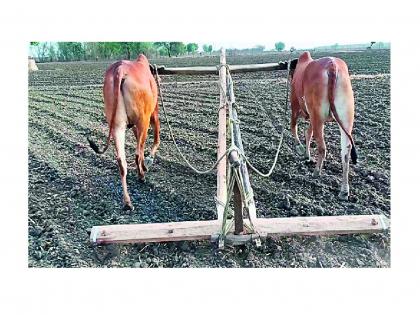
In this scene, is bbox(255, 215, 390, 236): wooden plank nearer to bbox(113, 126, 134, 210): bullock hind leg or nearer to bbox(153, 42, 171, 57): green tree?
bbox(113, 126, 134, 210): bullock hind leg

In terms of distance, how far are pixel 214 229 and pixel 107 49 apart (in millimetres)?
1151

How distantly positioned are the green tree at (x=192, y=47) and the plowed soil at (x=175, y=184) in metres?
0.10

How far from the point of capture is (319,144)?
9.16 ft

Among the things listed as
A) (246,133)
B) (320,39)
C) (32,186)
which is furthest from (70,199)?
(320,39)

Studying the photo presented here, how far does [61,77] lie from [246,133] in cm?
120

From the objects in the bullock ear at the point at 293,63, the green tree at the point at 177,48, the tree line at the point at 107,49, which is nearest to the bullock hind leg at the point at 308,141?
the bullock ear at the point at 293,63

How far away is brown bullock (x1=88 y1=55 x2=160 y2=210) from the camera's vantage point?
2619 mm

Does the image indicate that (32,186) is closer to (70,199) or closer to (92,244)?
(70,199)

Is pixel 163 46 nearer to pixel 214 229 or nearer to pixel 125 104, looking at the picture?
pixel 125 104

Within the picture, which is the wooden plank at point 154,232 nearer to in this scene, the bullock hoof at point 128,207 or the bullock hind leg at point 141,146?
the bullock hoof at point 128,207

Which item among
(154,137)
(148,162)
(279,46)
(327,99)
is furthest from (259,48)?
(148,162)

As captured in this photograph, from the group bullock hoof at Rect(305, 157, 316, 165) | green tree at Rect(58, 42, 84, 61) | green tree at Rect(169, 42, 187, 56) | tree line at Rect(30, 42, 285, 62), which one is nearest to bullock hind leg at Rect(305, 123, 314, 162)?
bullock hoof at Rect(305, 157, 316, 165)

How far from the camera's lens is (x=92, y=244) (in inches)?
102

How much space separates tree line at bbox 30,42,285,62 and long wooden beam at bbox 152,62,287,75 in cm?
13
